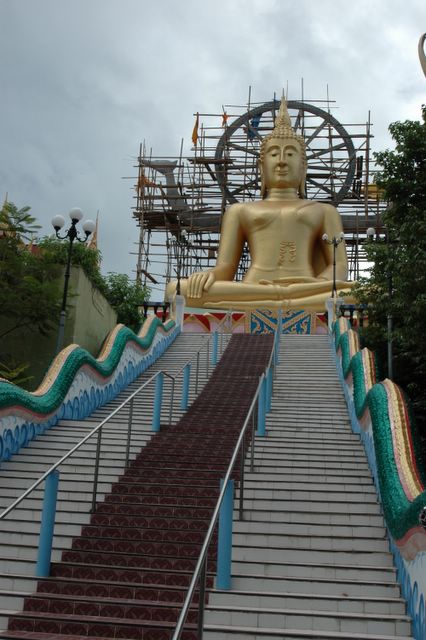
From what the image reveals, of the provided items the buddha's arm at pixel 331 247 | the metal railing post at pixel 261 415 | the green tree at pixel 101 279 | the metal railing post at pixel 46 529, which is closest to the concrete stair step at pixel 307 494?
the metal railing post at pixel 261 415

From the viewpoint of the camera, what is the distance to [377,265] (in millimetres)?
13266

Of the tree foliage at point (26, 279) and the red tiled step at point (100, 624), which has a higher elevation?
the tree foliage at point (26, 279)

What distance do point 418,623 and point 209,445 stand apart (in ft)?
12.7

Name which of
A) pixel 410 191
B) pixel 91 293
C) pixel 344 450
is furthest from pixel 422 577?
pixel 91 293

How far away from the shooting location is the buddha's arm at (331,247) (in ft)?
65.8

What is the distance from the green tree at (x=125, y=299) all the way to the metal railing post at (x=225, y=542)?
16.0 meters

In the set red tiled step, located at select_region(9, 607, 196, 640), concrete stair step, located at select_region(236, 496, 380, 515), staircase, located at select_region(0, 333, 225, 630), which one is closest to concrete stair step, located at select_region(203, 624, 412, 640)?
red tiled step, located at select_region(9, 607, 196, 640)

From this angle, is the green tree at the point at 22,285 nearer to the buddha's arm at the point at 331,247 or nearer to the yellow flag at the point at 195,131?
the buddha's arm at the point at 331,247

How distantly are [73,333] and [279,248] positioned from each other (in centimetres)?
834

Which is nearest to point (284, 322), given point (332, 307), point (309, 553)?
point (332, 307)

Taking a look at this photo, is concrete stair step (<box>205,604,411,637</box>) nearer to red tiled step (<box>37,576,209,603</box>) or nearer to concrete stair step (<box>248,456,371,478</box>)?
red tiled step (<box>37,576,209,603</box>)

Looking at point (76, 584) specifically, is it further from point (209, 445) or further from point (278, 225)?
point (278, 225)

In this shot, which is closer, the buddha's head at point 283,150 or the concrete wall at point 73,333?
the concrete wall at point 73,333

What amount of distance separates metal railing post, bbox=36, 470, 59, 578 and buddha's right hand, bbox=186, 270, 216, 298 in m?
14.0
